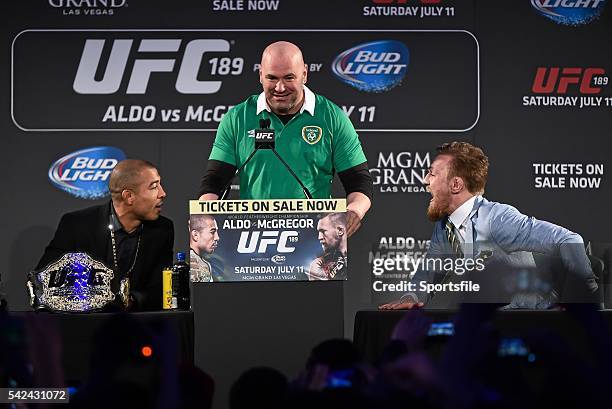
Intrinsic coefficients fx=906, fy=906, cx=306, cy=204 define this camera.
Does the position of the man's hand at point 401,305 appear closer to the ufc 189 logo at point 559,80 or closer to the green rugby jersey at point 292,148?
the green rugby jersey at point 292,148

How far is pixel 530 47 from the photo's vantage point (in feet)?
19.2

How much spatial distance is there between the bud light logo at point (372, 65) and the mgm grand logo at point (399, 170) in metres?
0.45

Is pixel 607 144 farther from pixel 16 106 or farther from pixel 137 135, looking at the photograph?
pixel 16 106

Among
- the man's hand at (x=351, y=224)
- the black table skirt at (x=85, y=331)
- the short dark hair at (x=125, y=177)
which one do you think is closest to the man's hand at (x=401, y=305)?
the man's hand at (x=351, y=224)

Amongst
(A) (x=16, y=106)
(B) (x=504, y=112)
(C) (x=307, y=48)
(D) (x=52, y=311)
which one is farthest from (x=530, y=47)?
(D) (x=52, y=311)

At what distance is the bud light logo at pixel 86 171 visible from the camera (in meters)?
5.75

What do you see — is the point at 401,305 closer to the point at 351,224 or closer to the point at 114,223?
the point at 351,224

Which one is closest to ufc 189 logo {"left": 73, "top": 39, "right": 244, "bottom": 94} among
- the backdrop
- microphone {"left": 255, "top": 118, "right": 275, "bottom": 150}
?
the backdrop

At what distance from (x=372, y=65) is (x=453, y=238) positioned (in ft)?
8.92

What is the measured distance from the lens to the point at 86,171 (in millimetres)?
5758

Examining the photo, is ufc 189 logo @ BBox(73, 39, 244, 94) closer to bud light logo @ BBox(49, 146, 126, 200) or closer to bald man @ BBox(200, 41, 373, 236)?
bud light logo @ BBox(49, 146, 126, 200)

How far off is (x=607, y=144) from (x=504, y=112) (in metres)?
0.70

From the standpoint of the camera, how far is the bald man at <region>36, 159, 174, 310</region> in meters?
4.07

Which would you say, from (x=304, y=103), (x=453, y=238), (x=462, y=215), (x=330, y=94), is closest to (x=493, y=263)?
(x=453, y=238)
